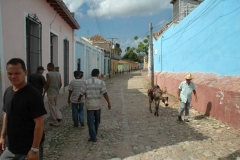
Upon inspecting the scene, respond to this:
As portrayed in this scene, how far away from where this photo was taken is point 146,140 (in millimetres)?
4875

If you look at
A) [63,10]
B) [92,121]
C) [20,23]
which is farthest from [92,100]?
[63,10]

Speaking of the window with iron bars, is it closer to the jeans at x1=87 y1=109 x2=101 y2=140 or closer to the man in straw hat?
the jeans at x1=87 y1=109 x2=101 y2=140

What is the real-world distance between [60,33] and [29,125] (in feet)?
31.6

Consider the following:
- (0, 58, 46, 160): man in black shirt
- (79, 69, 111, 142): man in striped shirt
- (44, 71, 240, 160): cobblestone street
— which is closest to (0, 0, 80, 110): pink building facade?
(44, 71, 240, 160): cobblestone street

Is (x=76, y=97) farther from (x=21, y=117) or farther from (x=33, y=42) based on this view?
(x=33, y=42)

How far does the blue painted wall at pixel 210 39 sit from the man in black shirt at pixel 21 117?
227 inches

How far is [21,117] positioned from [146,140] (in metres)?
3.24

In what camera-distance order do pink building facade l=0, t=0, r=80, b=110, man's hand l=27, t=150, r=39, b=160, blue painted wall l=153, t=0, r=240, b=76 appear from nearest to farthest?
man's hand l=27, t=150, r=39, b=160
pink building facade l=0, t=0, r=80, b=110
blue painted wall l=153, t=0, r=240, b=76

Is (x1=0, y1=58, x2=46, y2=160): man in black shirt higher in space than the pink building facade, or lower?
lower

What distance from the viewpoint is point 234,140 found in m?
4.77

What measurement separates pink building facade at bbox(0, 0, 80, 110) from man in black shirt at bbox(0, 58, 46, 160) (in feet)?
12.3

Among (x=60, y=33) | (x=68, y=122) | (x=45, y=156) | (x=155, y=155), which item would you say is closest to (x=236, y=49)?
(x=155, y=155)

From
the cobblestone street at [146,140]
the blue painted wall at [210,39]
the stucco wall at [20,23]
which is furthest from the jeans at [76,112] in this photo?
the blue painted wall at [210,39]

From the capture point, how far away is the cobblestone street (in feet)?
13.4
